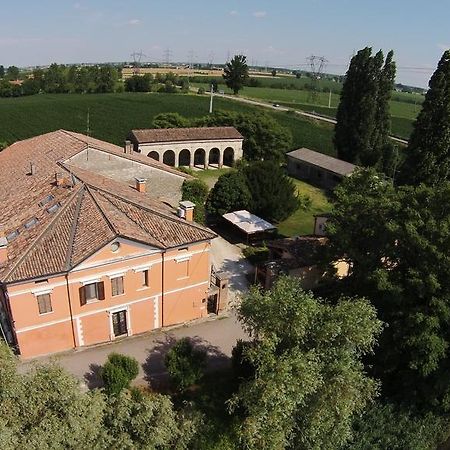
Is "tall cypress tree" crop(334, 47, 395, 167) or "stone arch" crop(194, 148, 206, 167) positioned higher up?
"tall cypress tree" crop(334, 47, 395, 167)

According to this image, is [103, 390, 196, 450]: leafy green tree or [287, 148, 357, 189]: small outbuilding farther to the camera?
[287, 148, 357, 189]: small outbuilding

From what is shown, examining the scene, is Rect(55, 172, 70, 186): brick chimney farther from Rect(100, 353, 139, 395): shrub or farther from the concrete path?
Rect(100, 353, 139, 395): shrub

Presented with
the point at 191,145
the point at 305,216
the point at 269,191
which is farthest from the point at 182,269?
the point at 191,145

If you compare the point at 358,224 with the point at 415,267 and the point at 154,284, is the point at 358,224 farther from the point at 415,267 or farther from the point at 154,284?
the point at 154,284

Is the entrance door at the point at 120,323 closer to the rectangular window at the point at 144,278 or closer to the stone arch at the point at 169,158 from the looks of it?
the rectangular window at the point at 144,278

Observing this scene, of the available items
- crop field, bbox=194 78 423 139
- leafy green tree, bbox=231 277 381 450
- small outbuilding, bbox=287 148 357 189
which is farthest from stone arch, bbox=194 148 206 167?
crop field, bbox=194 78 423 139

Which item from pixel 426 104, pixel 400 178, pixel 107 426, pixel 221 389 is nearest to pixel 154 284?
pixel 221 389

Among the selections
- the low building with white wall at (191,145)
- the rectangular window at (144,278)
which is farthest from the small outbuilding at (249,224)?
the low building with white wall at (191,145)
